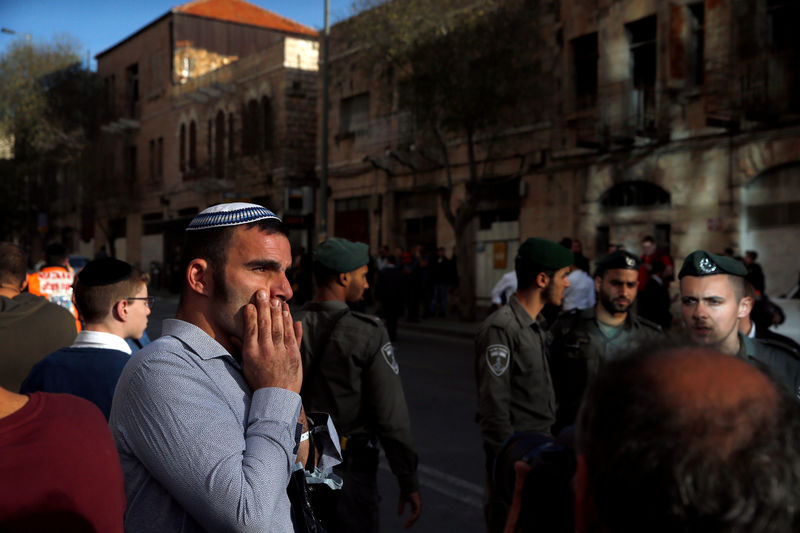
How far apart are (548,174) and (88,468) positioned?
779 inches

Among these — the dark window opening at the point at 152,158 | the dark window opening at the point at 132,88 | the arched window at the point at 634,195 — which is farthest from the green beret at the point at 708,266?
the dark window opening at the point at 132,88

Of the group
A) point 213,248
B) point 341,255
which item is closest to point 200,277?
point 213,248

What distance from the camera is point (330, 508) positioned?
217 cm

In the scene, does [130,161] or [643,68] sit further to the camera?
[130,161]

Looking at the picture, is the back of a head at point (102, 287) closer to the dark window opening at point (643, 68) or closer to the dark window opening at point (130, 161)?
the dark window opening at point (643, 68)

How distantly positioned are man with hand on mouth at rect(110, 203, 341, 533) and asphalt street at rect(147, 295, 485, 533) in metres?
3.44

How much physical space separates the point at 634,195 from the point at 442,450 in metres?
13.1

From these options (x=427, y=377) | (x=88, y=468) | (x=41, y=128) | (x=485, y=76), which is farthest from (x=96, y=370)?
(x=41, y=128)

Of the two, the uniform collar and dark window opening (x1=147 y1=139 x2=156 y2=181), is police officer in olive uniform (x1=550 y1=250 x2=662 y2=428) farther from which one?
dark window opening (x1=147 y1=139 x2=156 y2=181)

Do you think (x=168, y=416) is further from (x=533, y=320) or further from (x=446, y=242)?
(x=446, y=242)

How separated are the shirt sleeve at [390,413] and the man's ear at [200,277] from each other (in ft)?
5.66

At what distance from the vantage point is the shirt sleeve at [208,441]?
173 centimetres

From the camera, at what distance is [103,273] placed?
3.79m

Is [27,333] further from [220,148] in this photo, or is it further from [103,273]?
[220,148]
